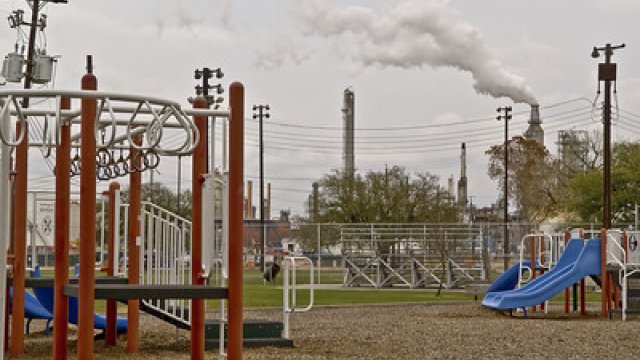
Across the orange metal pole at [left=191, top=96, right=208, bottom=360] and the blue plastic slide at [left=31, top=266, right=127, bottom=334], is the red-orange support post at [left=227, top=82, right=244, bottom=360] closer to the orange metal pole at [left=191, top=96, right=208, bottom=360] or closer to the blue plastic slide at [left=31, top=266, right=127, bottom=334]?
the orange metal pole at [left=191, top=96, right=208, bottom=360]

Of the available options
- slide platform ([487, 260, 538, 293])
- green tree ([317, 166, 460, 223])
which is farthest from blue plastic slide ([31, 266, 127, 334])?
green tree ([317, 166, 460, 223])

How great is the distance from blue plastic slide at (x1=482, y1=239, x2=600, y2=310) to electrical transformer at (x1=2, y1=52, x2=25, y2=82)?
635 inches

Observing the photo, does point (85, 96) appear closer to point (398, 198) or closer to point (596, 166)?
point (398, 198)

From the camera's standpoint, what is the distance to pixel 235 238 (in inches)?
367

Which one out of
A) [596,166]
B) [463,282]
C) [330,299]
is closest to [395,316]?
[330,299]

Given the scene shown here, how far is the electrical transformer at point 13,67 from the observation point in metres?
30.5

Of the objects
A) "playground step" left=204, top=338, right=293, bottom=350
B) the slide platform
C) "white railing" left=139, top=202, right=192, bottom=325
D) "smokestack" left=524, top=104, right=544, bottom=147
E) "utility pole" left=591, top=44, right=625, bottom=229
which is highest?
"smokestack" left=524, top=104, right=544, bottom=147

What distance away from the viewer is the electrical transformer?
30548 mm

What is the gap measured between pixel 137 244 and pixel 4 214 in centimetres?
356

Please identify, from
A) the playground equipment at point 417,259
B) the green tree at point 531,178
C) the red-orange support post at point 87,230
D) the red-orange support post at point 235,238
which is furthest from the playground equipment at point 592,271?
the green tree at point 531,178

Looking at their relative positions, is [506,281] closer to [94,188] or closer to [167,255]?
[167,255]

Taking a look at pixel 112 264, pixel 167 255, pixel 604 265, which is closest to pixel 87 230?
pixel 167 255

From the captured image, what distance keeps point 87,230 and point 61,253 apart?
672 millimetres

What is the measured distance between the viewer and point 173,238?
1256 cm
